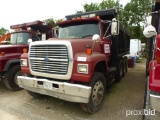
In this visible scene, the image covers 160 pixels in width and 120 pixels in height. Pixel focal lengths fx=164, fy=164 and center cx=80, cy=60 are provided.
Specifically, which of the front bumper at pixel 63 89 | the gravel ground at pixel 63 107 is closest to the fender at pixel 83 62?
the front bumper at pixel 63 89

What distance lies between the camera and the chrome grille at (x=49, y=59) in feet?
12.5

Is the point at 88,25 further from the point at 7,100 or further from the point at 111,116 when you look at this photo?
Answer: the point at 7,100

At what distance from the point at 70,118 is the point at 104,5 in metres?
33.5

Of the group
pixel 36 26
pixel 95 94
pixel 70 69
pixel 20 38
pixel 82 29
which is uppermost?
pixel 36 26

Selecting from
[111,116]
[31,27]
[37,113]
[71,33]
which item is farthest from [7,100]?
[31,27]

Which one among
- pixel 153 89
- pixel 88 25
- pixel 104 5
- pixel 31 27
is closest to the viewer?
pixel 153 89

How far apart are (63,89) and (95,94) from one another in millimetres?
897

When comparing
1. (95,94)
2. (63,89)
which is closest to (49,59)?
(63,89)

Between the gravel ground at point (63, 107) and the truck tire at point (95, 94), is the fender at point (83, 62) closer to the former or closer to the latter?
the truck tire at point (95, 94)

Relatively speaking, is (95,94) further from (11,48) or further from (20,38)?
(20,38)

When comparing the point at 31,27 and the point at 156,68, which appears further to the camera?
the point at 31,27

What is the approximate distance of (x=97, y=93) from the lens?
419cm

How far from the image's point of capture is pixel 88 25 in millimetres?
5090

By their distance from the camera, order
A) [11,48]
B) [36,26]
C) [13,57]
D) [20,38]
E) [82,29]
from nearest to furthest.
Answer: [82,29], [13,57], [11,48], [20,38], [36,26]
